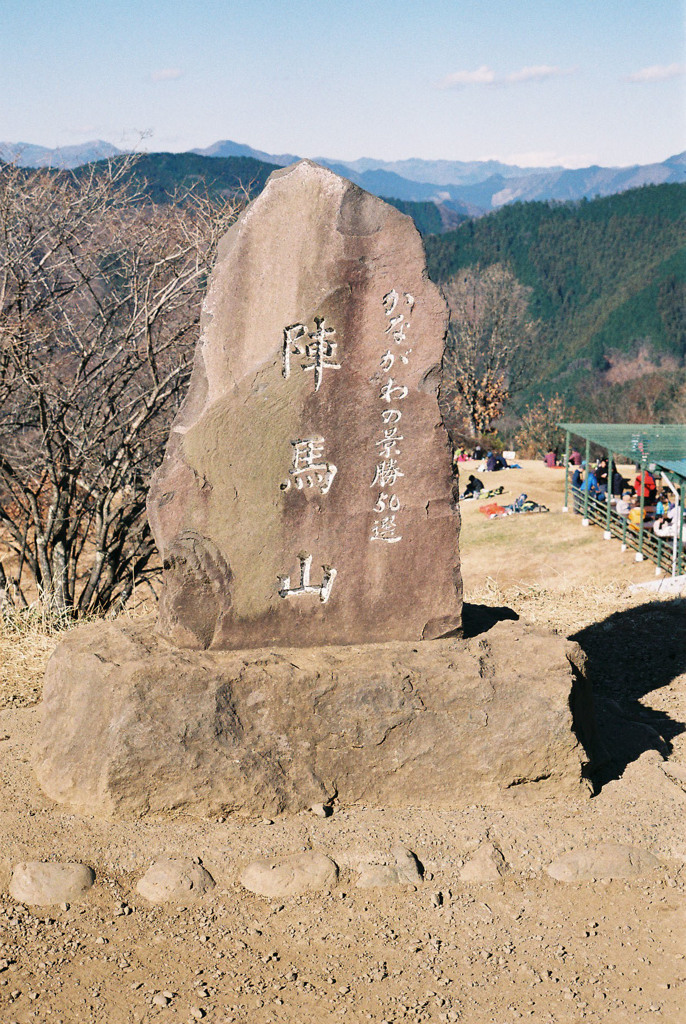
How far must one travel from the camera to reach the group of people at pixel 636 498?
1366 cm

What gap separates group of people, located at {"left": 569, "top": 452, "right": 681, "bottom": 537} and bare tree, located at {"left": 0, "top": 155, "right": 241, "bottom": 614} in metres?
7.06

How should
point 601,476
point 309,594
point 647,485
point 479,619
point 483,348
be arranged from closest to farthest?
point 309,594
point 479,619
point 647,485
point 601,476
point 483,348

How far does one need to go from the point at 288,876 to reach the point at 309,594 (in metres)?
1.46

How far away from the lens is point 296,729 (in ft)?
14.9

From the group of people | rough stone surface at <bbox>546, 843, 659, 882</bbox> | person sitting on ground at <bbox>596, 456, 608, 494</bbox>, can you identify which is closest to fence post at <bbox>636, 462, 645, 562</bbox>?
the group of people

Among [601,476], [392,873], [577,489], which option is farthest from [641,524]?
[392,873]

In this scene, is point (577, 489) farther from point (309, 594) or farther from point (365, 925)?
point (365, 925)

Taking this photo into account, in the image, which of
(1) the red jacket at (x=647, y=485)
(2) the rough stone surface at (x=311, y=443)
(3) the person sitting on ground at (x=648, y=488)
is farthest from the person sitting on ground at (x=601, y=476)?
(2) the rough stone surface at (x=311, y=443)

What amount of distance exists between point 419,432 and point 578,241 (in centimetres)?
7227

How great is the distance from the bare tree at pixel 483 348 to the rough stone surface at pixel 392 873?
25829mm

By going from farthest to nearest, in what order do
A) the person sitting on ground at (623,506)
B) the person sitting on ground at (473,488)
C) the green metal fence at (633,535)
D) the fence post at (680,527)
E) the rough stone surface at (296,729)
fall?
1. the person sitting on ground at (473,488)
2. the person sitting on ground at (623,506)
3. the green metal fence at (633,535)
4. the fence post at (680,527)
5. the rough stone surface at (296,729)

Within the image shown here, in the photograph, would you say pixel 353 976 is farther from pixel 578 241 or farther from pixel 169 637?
pixel 578 241

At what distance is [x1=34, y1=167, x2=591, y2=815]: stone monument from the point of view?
4.47 metres

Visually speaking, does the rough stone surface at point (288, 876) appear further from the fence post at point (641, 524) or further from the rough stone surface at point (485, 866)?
the fence post at point (641, 524)
